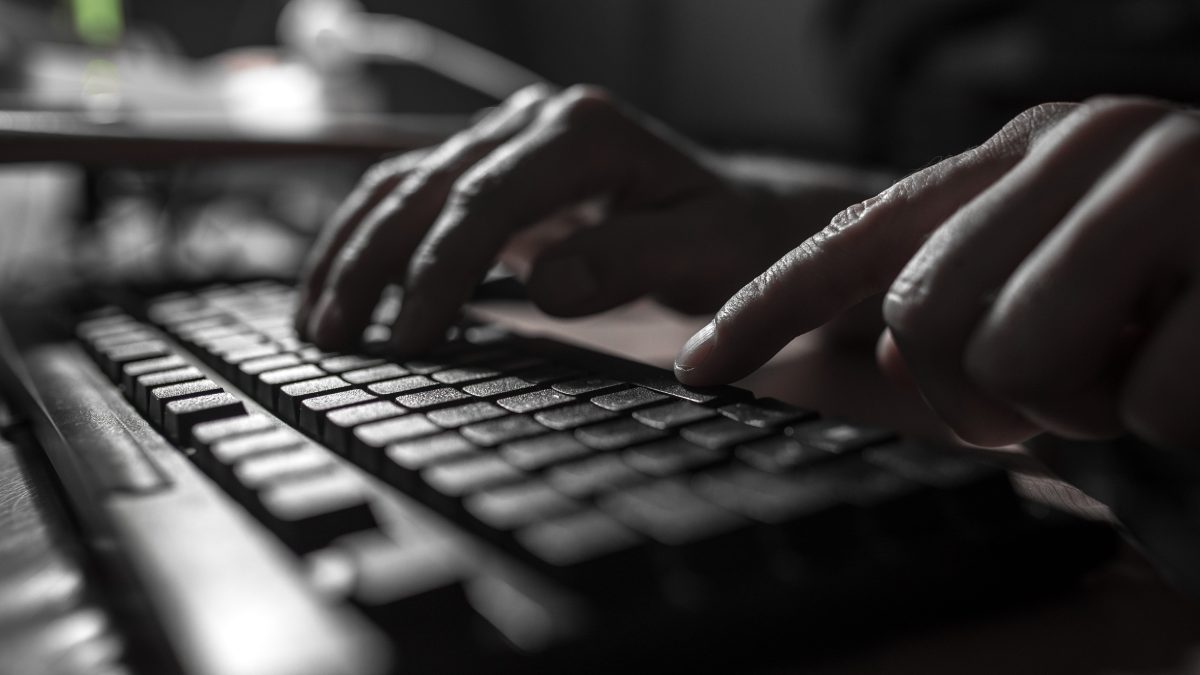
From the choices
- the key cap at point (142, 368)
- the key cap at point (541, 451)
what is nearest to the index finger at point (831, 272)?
the key cap at point (541, 451)

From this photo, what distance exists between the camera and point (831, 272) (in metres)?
0.38

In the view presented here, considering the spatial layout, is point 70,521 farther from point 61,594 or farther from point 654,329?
point 654,329

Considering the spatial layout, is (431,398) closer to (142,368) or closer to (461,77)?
(142,368)

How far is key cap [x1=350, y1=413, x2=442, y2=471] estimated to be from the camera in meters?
0.28

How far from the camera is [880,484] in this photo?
0.24 m

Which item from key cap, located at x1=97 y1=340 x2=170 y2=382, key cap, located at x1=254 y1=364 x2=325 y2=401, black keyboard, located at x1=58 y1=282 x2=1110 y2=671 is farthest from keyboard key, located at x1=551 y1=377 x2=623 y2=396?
key cap, located at x1=97 y1=340 x2=170 y2=382

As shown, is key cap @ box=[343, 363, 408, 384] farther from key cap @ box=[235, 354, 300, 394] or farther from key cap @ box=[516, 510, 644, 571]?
key cap @ box=[516, 510, 644, 571]

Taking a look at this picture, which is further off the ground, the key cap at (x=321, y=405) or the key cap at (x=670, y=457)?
the key cap at (x=670, y=457)

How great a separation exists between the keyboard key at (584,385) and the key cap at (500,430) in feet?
0.14

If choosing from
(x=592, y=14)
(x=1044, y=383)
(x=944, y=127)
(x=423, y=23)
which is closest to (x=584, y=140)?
(x=1044, y=383)

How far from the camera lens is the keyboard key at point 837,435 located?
268 mm

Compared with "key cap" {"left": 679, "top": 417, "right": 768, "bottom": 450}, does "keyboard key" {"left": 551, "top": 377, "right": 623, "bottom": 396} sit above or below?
below

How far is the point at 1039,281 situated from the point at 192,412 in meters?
0.28

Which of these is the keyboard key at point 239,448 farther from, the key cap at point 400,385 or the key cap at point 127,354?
the key cap at point 127,354
